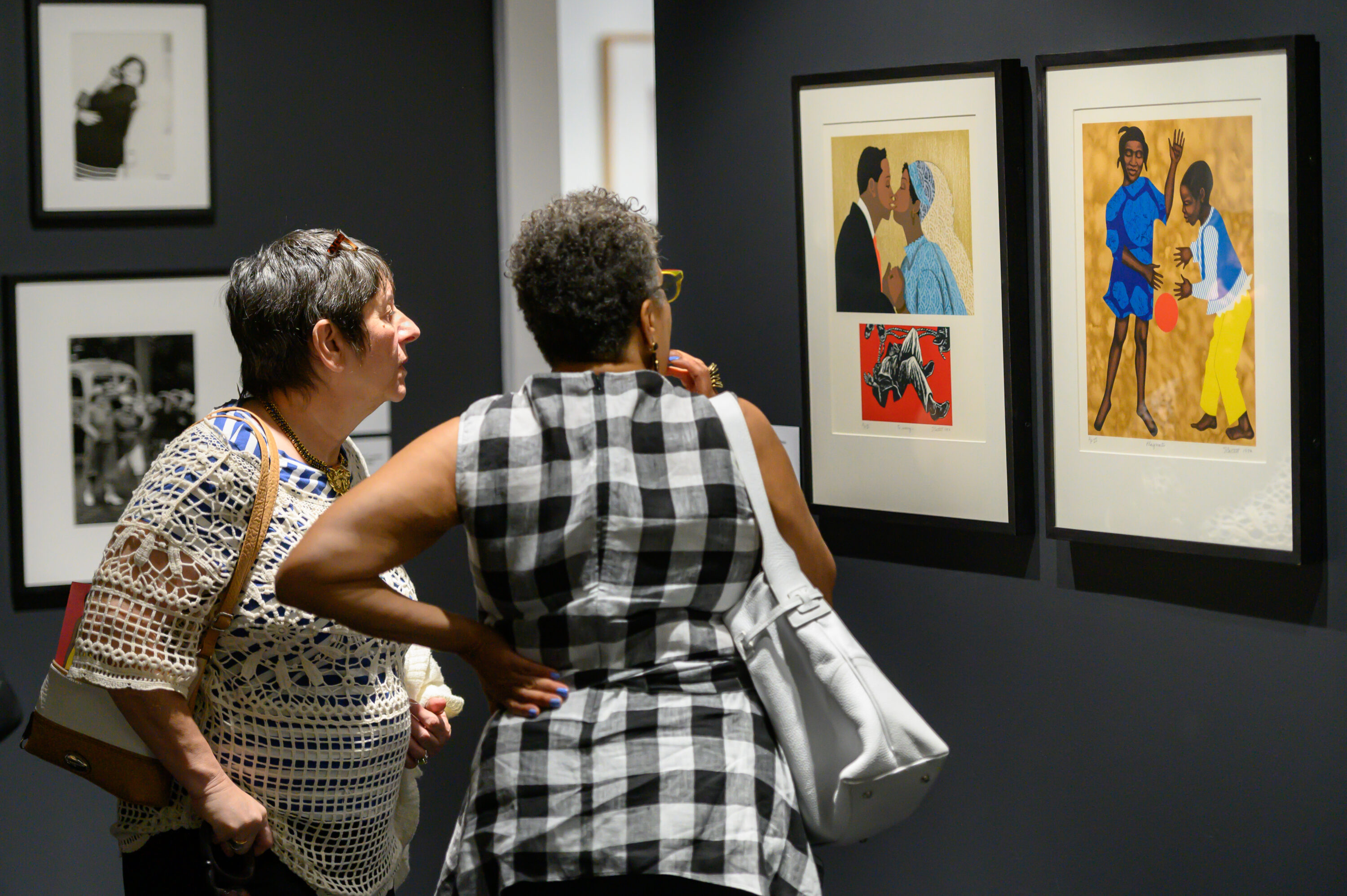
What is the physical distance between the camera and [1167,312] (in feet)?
6.83

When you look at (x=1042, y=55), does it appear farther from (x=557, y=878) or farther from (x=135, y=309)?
(x=135, y=309)

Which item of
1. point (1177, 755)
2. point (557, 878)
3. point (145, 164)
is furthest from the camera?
point (145, 164)

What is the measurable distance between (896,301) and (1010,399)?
0.29 metres

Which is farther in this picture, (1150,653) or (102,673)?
(1150,653)

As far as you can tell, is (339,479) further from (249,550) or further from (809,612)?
(809,612)

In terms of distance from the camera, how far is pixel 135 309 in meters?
3.03

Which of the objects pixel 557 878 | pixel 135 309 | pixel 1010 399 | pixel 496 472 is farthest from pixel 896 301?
pixel 135 309


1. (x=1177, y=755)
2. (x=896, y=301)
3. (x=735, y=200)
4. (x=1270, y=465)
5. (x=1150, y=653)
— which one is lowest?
(x=1177, y=755)

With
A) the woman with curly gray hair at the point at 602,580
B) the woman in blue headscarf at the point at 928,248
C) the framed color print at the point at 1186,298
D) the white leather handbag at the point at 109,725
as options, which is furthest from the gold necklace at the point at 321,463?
the framed color print at the point at 1186,298

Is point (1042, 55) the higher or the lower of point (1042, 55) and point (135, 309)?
the higher

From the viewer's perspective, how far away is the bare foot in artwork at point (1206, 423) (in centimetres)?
205

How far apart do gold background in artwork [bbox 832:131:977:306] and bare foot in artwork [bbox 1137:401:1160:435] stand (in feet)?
1.14

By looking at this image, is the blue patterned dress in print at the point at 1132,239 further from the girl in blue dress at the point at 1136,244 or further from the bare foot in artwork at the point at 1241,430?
the bare foot in artwork at the point at 1241,430

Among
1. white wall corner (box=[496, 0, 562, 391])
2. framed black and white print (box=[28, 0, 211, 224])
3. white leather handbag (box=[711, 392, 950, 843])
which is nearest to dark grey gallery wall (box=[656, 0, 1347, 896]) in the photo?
white wall corner (box=[496, 0, 562, 391])
